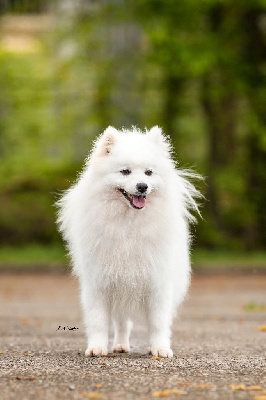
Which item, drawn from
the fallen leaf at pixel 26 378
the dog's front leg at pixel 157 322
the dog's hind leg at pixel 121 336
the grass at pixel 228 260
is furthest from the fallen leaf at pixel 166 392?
the grass at pixel 228 260

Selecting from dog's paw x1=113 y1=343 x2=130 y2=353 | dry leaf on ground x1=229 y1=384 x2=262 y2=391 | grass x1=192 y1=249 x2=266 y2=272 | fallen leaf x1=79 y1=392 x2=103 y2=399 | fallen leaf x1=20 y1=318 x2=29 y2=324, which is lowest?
fallen leaf x1=79 y1=392 x2=103 y2=399

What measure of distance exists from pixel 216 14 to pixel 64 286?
12787mm

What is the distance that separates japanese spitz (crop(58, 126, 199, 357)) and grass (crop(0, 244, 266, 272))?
48.9 feet

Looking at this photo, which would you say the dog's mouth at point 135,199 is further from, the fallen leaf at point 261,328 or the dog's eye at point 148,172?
the fallen leaf at point 261,328

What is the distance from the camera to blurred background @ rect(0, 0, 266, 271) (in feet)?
91.5

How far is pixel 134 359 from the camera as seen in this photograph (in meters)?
7.82

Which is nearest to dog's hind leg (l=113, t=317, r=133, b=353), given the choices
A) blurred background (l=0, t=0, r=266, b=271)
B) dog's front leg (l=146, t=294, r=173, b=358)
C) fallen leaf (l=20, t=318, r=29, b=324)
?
dog's front leg (l=146, t=294, r=173, b=358)

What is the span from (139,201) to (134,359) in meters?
1.41

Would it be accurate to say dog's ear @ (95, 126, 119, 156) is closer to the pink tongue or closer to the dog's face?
the dog's face

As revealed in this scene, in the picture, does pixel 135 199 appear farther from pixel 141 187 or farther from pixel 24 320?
pixel 24 320

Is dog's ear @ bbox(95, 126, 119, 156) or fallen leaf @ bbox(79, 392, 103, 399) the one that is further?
dog's ear @ bbox(95, 126, 119, 156)

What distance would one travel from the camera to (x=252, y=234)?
94.7ft

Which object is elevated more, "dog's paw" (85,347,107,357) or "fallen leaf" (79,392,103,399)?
"dog's paw" (85,347,107,357)

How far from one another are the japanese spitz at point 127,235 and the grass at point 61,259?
586 inches
